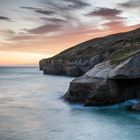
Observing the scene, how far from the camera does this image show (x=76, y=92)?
1548 inches

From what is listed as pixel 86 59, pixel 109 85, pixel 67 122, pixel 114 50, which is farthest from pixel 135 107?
pixel 86 59

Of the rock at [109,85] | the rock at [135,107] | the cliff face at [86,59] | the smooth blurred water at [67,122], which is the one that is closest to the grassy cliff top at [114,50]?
the cliff face at [86,59]

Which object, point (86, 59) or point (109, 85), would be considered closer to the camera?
point (109, 85)

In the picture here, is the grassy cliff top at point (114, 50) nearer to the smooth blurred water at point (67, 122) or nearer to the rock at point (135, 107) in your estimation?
the rock at point (135, 107)

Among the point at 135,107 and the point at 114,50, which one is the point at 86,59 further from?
the point at 135,107

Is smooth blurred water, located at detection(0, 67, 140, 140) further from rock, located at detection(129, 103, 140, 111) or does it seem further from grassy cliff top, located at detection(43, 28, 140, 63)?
grassy cliff top, located at detection(43, 28, 140, 63)

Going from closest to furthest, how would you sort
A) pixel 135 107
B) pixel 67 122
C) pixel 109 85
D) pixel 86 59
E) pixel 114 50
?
1. pixel 67 122
2. pixel 135 107
3. pixel 109 85
4. pixel 114 50
5. pixel 86 59

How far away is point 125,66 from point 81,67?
216 feet

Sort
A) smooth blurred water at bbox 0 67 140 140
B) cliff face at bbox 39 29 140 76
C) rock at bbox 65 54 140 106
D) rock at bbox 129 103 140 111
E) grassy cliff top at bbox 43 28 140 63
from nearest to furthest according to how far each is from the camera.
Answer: smooth blurred water at bbox 0 67 140 140 → rock at bbox 129 103 140 111 → rock at bbox 65 54 140 106 → grassy cliff top at bbox 43 28 140 63 → cliff face at bbox 39 29 140 76

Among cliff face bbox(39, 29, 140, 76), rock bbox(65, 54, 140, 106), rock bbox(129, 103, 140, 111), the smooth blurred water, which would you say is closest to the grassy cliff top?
cliff face bbox(39, 29, 140, 76)

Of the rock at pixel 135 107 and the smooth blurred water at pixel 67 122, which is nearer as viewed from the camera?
the smooth blurred water at pixel 67 122

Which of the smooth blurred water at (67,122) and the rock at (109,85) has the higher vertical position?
the rock at (109,85)

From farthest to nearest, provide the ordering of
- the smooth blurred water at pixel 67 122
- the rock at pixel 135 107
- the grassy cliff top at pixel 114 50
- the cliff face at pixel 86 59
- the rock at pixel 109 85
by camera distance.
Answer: the cliff face at pixel 86 59
the grassy cliff top at pixel 114 50
the rock at pixel 109 85
the rock at pixel 135 107
the smooth blurred water at pixel 67 122

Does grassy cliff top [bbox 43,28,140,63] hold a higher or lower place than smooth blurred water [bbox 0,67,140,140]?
higher
